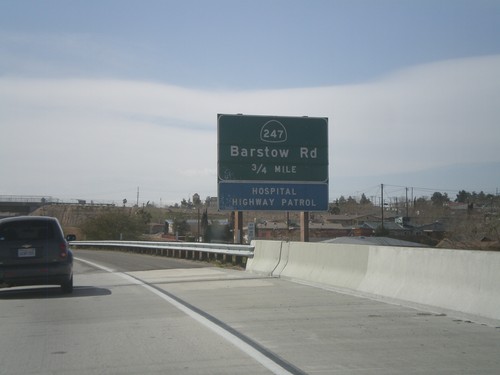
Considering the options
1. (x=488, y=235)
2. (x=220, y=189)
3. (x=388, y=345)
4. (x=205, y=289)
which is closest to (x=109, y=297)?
(x=205, y=289)

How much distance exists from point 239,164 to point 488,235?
53.5ft

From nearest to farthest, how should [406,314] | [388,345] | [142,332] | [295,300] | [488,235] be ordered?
[388,345] → [142,332] → [406,314] → [295,300] → [488,235]

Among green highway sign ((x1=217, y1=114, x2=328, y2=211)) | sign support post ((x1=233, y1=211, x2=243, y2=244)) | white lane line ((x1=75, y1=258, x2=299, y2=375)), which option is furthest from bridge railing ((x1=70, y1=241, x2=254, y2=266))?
white lane line ((x1=75, y1=258, x2=299, y2=375))

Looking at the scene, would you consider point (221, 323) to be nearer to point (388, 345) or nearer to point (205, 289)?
point (388, 345)

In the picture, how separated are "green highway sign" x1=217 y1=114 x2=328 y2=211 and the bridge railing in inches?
85.5

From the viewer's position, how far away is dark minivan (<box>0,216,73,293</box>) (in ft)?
48.2

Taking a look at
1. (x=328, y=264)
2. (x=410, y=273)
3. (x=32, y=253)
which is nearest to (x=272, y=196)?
(x=328, y=264)

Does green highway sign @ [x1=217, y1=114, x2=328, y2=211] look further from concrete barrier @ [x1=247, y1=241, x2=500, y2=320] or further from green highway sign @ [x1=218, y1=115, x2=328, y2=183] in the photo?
concrete barrier @ [x1=247, y1=241, x2=500, y2=320]

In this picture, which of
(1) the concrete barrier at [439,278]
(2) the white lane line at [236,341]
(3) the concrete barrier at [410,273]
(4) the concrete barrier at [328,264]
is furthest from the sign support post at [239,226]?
(1) the concrete barrier at [439,278]

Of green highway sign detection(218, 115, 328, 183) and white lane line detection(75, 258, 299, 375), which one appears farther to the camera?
green highway sign detection(218, 115, 328, 183)

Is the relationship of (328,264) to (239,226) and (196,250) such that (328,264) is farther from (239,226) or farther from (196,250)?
(196,250)

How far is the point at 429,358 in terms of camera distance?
25.3 ft

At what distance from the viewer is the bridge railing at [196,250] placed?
2479 centimetres

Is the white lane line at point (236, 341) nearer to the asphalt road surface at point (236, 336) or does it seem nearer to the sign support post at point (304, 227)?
the asphalt road surface at point (236, 336)
